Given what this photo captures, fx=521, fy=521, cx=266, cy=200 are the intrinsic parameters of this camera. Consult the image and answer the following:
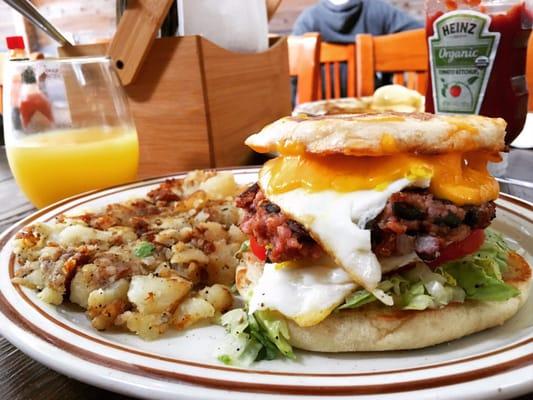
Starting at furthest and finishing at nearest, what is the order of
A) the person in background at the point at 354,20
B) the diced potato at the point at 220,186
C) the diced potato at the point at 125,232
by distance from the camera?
the person in background at the point at 354,20 < the diced potato at the point at 220,186 < the diced potato at the point at 125,232

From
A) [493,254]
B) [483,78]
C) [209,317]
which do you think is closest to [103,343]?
[209,317]

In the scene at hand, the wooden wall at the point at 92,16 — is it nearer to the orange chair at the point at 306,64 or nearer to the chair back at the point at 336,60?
the chair back at the point at 336,60

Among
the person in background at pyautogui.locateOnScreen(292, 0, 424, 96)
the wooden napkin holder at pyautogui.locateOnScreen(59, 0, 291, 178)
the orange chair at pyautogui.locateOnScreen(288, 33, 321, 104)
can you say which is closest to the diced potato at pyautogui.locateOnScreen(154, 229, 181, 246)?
the wooden napkin holder at pyautogui.locateOnScreen(59, 0, 291, 178)

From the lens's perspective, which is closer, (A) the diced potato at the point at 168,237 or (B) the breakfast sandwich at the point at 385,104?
(A) the diced potato at the point at 168,237

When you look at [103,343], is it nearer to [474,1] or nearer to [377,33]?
[474,1]

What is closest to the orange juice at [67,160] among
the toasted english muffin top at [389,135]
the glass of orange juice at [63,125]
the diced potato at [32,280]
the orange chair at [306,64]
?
the glass of orange juice at [63,125]

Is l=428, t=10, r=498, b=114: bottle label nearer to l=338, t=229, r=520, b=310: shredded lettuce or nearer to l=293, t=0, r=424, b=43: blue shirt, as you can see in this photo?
l=338, t=229, r=520, b=310: shredded lettuce
